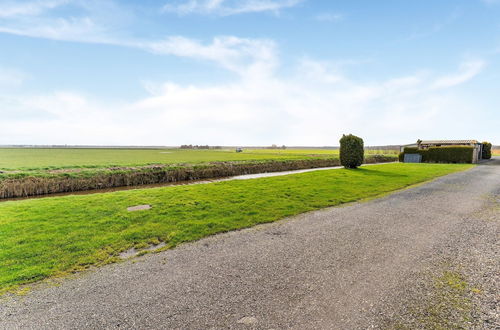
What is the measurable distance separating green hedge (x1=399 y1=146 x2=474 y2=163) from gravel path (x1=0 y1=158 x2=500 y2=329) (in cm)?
3955

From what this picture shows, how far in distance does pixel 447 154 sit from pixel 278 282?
1863 inches

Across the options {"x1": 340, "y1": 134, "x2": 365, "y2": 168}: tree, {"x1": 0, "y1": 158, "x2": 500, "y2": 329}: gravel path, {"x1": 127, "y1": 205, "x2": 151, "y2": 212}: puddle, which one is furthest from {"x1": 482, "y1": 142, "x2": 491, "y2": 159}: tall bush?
{"x1": 127, "y1": 205, "x2": 151, "y2": 212}: puddle

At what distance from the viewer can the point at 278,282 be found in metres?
4.81

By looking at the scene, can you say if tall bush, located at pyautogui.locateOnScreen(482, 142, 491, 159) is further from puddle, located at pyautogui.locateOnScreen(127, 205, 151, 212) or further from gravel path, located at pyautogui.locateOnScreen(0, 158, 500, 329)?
puddle, located at pyautogui.locateOnScreen(127, 205, 151, 212)

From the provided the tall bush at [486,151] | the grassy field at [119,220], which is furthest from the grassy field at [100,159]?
the grassy field at [119,220]

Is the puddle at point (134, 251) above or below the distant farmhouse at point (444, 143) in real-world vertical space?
below

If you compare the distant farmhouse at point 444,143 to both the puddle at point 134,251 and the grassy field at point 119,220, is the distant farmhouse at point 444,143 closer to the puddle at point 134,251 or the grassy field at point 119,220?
the grassy field at point 119,220

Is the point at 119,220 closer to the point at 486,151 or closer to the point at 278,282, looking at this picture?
the point at 278,282

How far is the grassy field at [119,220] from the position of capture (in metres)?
6.09

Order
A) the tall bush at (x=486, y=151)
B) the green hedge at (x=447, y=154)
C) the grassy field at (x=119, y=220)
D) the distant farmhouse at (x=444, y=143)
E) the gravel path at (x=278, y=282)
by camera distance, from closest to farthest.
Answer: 1. the gravel path at (x=278, y=282)
2. the grassy field at (x=119, y=220)
3. the green hedge at (x=447, y=154)
4. the distant farmhouse at (x=444, y=143)
5. the tall bush at (x=486, y=151)

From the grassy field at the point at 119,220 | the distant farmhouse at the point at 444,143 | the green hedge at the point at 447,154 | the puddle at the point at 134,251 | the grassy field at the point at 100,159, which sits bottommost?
the puddle at the point at 134,251

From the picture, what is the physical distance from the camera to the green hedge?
123ft

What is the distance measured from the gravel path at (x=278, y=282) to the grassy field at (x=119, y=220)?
879 mm

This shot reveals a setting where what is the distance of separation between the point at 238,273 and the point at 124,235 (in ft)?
14.5
